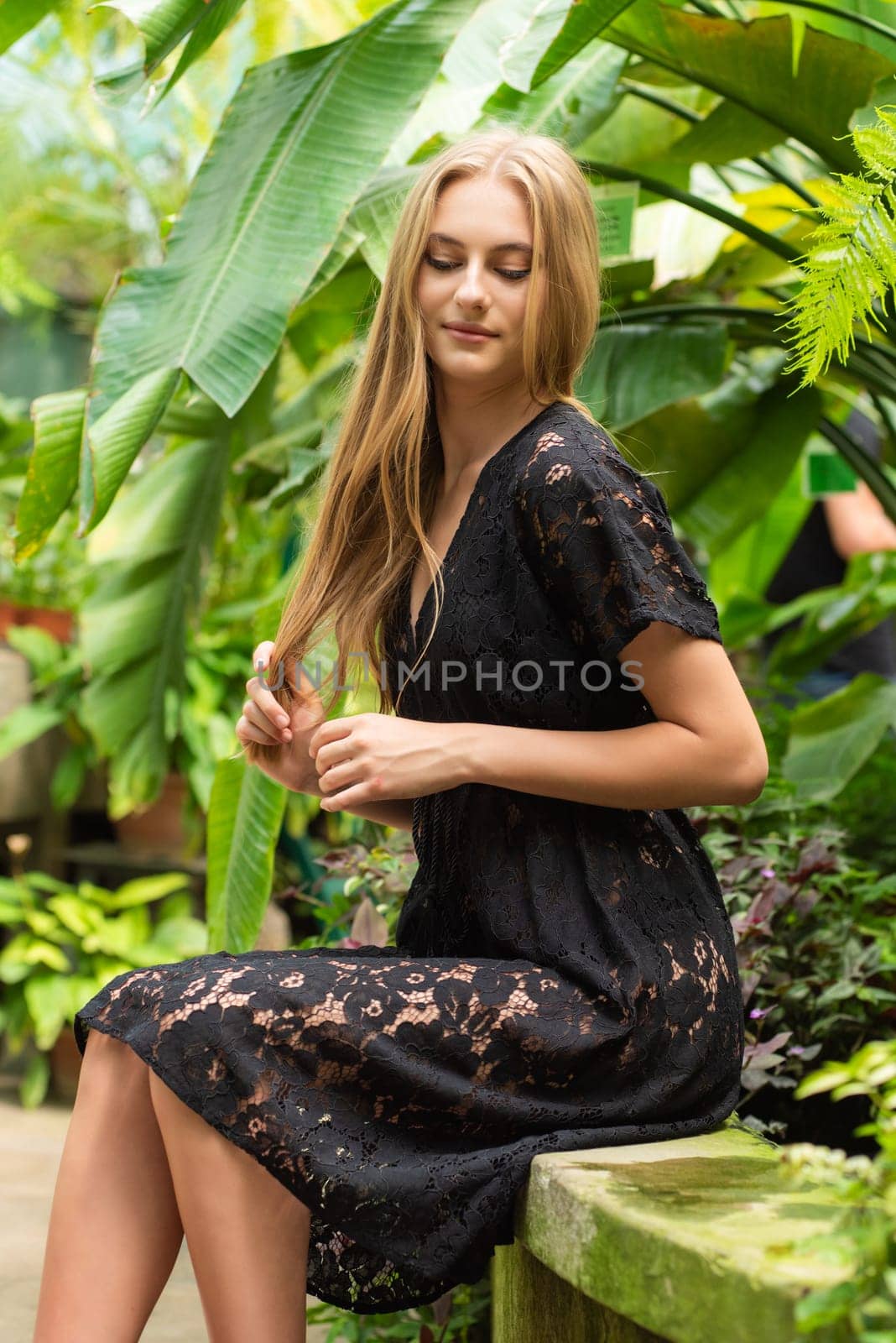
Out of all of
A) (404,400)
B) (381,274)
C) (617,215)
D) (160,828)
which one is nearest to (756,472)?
(617,215)

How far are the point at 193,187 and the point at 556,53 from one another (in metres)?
0.56

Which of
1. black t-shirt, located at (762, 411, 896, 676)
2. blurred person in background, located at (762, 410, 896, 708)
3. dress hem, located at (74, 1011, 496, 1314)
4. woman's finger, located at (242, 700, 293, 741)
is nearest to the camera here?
dress hem, located at (74, 1011, 496, 1314)

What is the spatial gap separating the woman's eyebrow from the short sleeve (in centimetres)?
22

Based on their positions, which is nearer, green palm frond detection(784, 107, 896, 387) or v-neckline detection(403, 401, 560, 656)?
green palm frond detection(784, 107, 896, 387)

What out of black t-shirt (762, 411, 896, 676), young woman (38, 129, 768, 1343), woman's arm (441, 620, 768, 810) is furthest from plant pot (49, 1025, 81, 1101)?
woman's arm (441, 620, 768, 810)

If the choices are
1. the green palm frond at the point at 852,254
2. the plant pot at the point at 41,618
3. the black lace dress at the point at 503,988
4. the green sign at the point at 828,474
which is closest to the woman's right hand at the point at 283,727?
the black lace dress at the point at 503,988

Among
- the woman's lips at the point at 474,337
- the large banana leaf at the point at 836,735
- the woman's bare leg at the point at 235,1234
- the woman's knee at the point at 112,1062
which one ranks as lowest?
the woman's bare leg at the point at 235,1234

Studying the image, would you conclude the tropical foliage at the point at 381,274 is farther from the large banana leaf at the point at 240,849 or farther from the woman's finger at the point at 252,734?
the woman's finger at the point at 252,734

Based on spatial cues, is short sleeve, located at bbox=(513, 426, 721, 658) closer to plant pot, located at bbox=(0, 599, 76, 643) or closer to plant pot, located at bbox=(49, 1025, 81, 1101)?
plant pot, located at bbox=(49, 1025, 81, 1101)

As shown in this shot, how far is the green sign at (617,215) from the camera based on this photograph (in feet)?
7.34

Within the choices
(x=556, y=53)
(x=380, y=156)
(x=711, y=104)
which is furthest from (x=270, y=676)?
(x=711, y=104)

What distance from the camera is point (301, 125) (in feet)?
6.50

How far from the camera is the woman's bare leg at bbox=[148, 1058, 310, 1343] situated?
4.01 feet

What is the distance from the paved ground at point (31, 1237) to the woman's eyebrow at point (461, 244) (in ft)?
5.48
